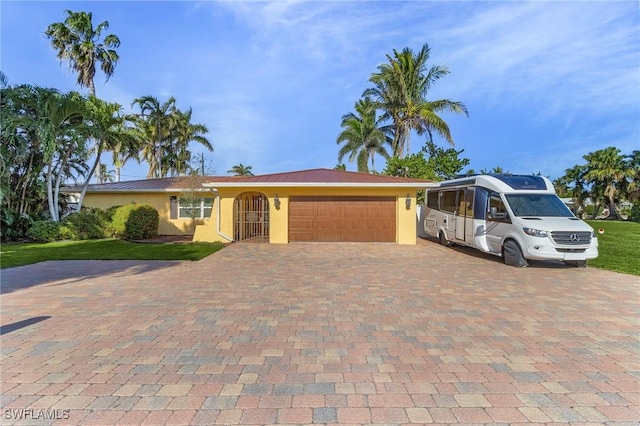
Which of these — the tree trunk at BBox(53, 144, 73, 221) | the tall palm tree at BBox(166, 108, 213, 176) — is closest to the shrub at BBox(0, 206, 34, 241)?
the tree trunk at BBox(53, 144, 73, 221)

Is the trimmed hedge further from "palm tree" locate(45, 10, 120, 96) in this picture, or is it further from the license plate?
the license plate

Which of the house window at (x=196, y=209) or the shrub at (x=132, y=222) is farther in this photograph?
the house window at (x=196, y=209)

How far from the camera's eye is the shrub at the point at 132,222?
1391 centimetres

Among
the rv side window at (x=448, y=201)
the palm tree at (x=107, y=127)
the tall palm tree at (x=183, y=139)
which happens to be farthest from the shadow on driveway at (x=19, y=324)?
the tall palm tree at (x=183, y=139)

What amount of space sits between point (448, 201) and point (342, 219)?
4.48m

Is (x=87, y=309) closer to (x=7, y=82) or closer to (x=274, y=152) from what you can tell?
(x=7, y=82)

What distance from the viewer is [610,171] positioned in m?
36.6

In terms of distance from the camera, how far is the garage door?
13.8 metres

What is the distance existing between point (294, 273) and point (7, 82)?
1580 cm

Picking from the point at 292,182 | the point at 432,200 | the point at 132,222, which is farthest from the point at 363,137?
the point at 132,222

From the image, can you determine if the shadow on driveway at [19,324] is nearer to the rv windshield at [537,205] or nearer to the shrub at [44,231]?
the rv windshield at [537,205]

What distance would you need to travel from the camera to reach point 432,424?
2.26 m

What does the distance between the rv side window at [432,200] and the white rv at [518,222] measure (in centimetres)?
149

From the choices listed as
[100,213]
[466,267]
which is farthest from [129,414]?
[100,213]
